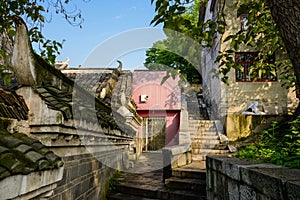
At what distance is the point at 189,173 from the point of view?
5406 millimetres

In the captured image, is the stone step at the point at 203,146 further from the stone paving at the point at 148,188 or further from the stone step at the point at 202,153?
the stone paving at the point at 148,188

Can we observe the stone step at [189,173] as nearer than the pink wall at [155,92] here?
Yes

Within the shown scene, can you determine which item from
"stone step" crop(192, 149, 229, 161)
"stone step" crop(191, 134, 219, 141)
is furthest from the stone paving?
"stone step" crop(191, 134, 219, 141)

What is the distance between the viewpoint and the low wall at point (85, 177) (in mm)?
2988

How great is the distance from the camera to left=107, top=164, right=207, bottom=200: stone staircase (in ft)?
15.7

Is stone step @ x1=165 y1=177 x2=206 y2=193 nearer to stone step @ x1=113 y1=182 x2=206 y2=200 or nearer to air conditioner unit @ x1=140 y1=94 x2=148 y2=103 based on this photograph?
stone step @ x1=113 y1=182 x2=206 y2=200

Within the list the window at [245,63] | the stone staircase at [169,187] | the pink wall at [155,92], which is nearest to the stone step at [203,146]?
the stone staircase at [169,187]

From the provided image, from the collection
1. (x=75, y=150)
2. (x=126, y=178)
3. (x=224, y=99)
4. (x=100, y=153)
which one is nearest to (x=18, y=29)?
(x=75, y=150)

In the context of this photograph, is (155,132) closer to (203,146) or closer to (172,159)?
(203,146)

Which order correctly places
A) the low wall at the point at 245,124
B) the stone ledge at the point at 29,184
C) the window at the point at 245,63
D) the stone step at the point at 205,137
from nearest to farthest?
the stone ledge at the point at 29,184
the stone step at the point at 205,137
the low wall at the point at 245,124
the window at the point at 245,63

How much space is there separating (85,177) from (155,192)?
1.97 m

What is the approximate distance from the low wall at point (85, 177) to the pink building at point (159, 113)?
9.28 m

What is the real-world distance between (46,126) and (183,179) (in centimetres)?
397

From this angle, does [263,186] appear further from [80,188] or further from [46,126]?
[80,188]
